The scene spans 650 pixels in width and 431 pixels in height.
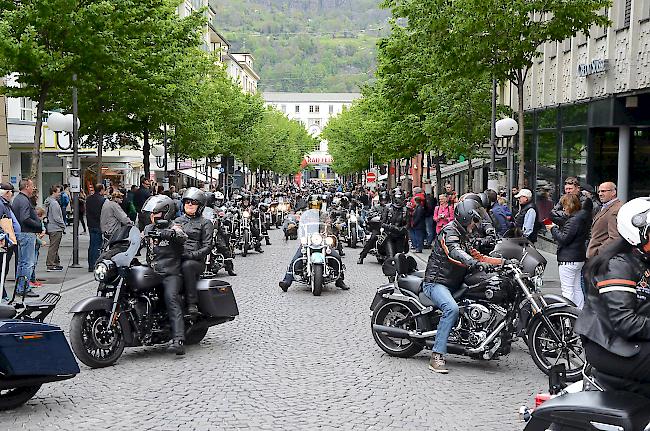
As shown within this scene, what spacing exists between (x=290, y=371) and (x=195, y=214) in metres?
2.49

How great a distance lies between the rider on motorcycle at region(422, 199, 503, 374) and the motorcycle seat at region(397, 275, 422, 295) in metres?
0.30

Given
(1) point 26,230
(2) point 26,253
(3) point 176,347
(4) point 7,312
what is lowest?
(3) point 176,347

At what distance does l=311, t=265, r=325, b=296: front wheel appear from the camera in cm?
1547

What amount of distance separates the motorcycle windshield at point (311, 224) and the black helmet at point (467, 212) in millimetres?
7468

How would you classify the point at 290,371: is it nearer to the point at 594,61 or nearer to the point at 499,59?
the point at 499,59

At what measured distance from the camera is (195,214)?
414 inches

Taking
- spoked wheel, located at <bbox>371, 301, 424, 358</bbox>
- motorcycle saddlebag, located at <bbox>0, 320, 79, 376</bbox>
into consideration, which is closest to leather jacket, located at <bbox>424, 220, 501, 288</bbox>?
spoked wheel, located at <bbox>371, 301, 424, 358</bbox>

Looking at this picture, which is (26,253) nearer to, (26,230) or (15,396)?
(26,230)

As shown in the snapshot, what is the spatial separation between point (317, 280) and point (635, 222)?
11.1m

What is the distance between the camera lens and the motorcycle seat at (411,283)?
950 centimetres

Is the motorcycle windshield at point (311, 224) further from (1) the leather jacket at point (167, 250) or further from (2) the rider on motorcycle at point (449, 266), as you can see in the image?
(2) the rider on motorcycle at point (449, 266)

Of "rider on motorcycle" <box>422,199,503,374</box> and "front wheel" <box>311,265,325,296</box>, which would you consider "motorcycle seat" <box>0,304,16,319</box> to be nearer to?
"rider on motorcycle" <box>422,199,503,374</box>

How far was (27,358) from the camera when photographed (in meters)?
7.04

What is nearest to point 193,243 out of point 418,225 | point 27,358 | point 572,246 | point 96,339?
point 96,339
